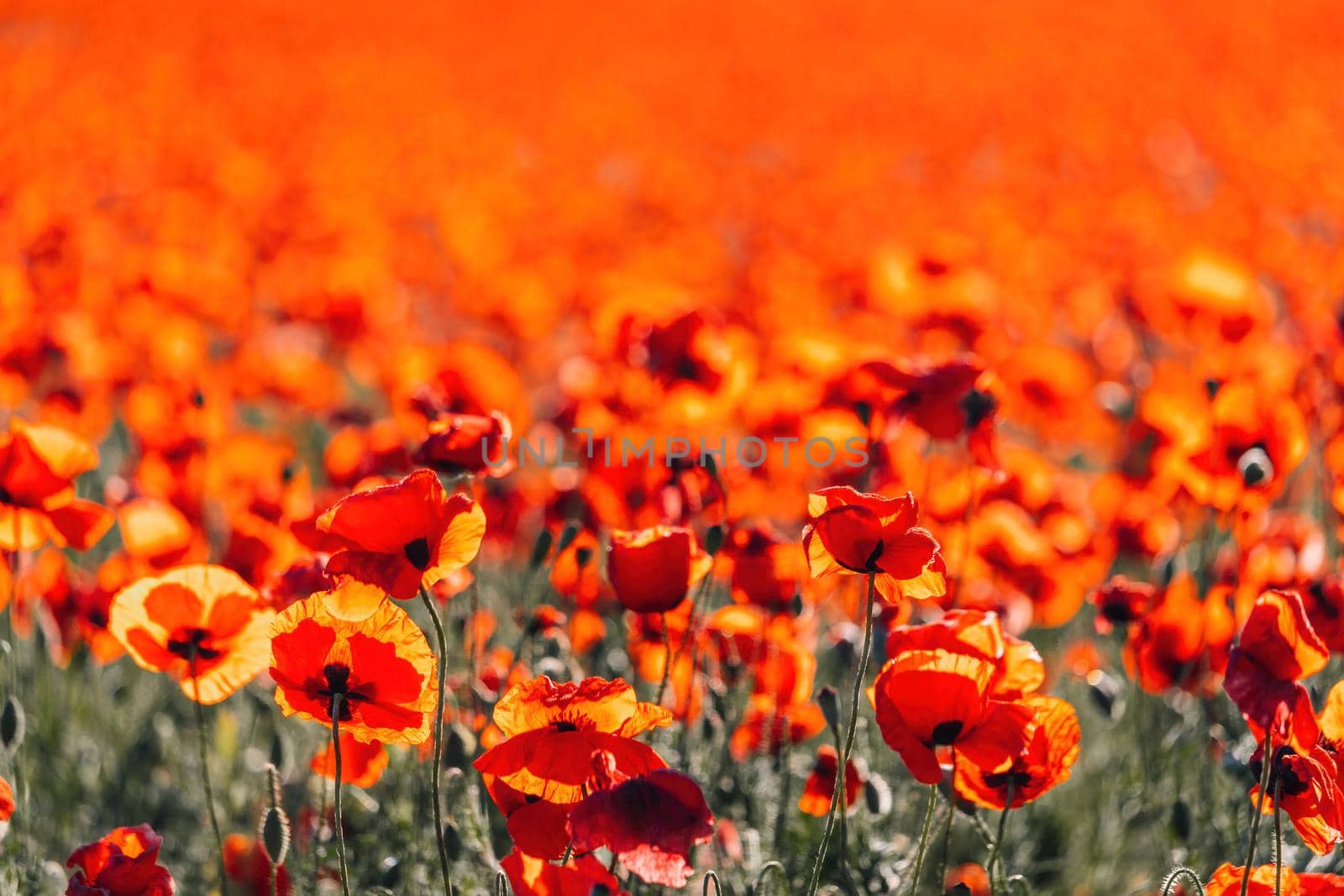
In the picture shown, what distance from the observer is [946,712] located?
1724mm

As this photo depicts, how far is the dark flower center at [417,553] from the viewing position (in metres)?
1.71

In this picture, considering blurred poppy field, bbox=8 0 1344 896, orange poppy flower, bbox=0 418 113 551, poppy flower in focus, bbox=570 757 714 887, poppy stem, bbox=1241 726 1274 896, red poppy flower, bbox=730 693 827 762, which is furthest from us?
red poppy flower, bbox=730 693 827 762

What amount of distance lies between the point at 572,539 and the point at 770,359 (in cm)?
157

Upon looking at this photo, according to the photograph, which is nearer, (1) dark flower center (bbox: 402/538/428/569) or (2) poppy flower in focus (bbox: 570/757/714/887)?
(2) poppy flower in focus (bbox: 570/757/714/887)

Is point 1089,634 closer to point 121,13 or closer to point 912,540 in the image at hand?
point 912,540

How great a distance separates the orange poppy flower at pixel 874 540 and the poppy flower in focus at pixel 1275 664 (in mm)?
413

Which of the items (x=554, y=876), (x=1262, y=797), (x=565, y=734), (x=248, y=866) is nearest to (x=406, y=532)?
(x=565, y=734)

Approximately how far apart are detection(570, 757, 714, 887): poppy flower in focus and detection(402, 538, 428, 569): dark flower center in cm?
39

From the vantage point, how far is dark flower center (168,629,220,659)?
6.63 ft

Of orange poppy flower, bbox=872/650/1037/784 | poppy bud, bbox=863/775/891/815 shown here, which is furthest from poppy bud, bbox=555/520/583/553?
orange poppy flower, bbox=872/650/1037/784

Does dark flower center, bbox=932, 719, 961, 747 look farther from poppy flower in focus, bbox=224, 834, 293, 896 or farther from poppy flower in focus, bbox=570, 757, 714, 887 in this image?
poppy flower in focus, bbox=224, 834, 293, 896

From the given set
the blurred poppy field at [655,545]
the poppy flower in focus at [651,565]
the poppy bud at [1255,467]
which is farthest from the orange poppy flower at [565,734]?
the poppy bud at [1255,467]

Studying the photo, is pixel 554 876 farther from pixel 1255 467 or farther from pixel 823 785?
pixel 1255 467

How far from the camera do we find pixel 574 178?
29.3 feet
